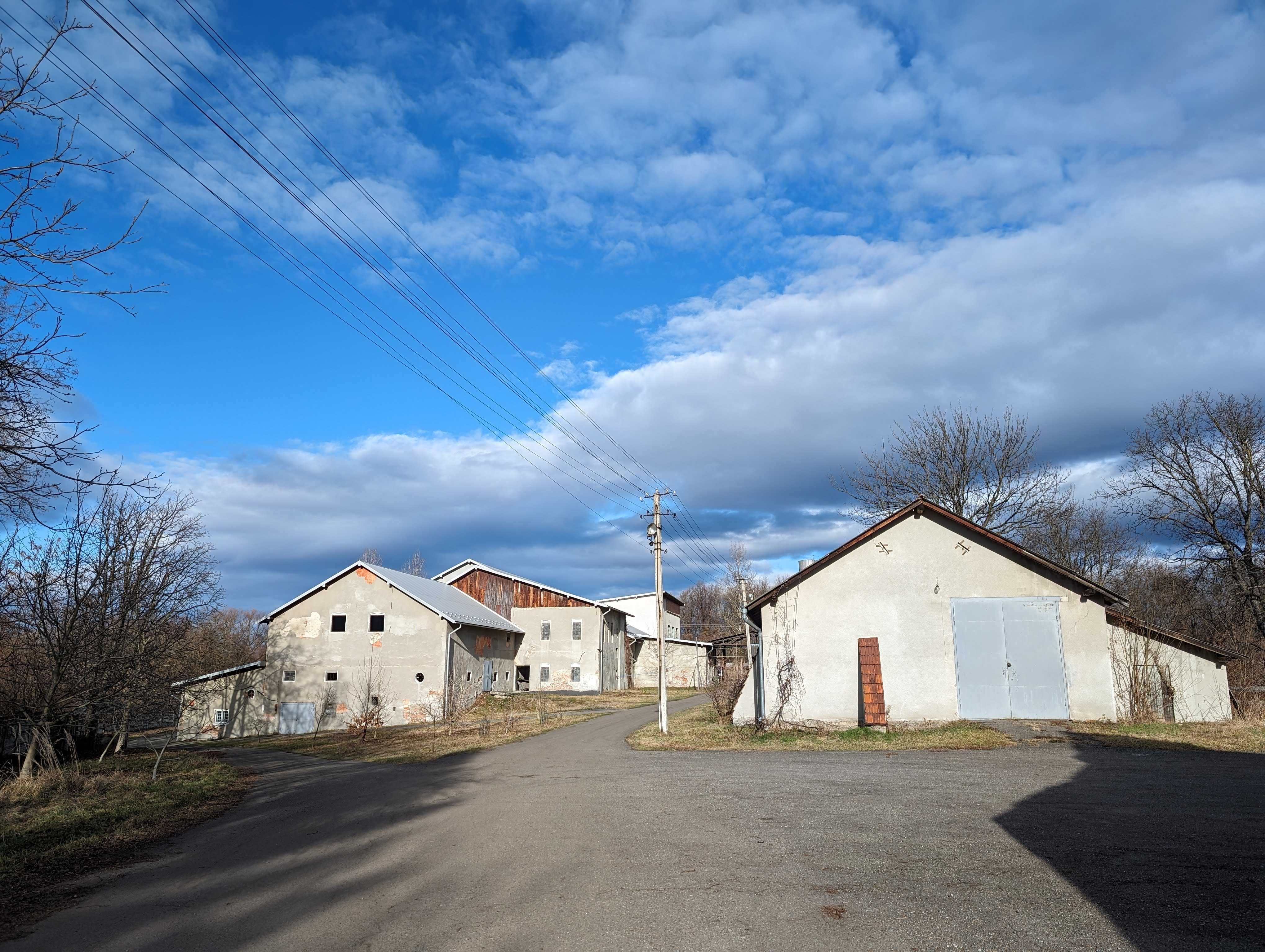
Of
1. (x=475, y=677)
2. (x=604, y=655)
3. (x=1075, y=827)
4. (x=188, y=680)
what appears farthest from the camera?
(x=604, y=655)

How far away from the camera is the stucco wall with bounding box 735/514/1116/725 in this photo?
1908 cm

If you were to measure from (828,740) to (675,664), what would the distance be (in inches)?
1816

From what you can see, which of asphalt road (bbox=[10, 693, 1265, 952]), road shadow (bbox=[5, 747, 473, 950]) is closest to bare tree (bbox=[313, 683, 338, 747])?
road shadow (bbox=[5, 747, 473, 950])

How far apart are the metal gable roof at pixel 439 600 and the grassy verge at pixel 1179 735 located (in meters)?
27.0

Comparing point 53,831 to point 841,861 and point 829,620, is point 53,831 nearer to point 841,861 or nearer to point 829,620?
point 841,861

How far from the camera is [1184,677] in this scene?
1872 cm

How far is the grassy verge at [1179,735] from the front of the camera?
15117mm

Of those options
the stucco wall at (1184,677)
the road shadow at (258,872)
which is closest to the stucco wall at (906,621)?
the stucco wall at (1184,677)

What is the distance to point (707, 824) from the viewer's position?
8.86 meters

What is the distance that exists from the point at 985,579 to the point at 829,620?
4.12 meters

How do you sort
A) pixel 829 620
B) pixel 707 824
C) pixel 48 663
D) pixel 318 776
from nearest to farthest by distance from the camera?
pixel 707 824, pixel 48 663, pixel 318 776, pixel 829 620

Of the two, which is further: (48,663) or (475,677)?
(475,677)

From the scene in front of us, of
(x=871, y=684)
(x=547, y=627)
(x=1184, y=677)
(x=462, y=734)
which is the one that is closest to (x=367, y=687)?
(x=462, y=734)

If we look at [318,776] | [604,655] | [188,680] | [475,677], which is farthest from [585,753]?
[604,655]
